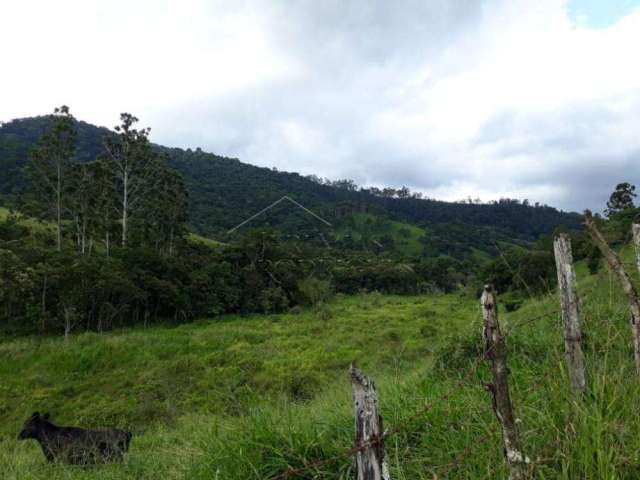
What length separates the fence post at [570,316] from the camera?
258cm

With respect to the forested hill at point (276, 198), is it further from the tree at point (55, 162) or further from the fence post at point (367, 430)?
the fence post at point (367, 430)

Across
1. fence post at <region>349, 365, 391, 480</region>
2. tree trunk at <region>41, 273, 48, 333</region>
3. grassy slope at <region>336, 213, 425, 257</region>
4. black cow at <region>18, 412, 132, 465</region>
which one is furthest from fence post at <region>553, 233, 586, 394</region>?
grassy slope at <region>336, 213, 425, 257</region>

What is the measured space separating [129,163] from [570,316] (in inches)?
1343

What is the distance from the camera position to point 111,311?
28109mm

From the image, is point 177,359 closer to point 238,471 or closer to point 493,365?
point 238,471

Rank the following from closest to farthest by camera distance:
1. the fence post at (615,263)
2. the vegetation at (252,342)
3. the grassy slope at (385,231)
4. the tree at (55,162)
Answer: the fence post at (615,263) < the vegetation at (252,342) < the tree at (55,162) < the grassy slope at (385,231)

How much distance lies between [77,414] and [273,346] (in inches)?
411

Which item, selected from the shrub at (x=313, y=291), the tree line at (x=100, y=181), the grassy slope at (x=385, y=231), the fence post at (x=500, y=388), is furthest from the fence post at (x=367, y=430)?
the grassy slope at (x=385, y=231)

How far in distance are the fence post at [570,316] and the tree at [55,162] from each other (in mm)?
34175

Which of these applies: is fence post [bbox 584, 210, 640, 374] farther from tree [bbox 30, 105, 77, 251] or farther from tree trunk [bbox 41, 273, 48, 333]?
tree [bbox 30, 105, 77, 251]

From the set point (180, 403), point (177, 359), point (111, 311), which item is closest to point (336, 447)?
point (180, 403)

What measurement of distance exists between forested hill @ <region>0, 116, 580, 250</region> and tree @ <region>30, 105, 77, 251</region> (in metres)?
18.9

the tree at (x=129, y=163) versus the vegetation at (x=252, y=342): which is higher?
the tree at (x=129, y=163)

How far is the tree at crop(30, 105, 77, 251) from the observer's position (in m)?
30.5
